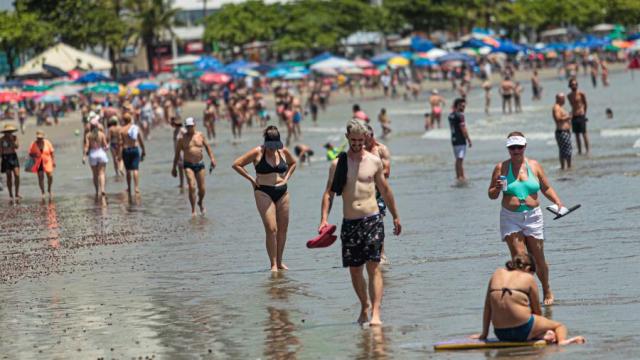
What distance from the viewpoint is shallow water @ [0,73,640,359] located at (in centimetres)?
1026

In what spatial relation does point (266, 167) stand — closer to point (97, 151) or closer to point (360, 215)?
point (360, 215)

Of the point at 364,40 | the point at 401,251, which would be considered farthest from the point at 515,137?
the point at 364,40

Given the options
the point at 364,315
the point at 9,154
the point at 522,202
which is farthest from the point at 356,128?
the point at 9,154

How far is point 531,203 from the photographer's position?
1102cm

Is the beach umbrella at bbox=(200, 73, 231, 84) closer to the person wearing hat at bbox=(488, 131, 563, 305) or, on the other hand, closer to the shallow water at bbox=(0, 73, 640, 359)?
the shallow water at bbox=(0, 73, 640, 359)

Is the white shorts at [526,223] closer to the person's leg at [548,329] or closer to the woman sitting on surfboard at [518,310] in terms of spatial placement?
the woman sitting on surfboard at [518,310]

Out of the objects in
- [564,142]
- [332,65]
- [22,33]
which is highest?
[22,33]

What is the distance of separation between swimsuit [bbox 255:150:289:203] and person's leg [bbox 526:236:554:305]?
350cm

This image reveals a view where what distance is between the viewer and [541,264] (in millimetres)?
11156

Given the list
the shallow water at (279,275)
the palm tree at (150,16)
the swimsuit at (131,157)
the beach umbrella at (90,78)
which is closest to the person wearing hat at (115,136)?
the shallow water at (279,275)

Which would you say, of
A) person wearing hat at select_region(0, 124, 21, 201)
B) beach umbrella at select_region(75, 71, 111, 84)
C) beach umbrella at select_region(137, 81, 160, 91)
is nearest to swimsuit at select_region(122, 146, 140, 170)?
person wearing hat at select_region(0, 124, 21, 201)

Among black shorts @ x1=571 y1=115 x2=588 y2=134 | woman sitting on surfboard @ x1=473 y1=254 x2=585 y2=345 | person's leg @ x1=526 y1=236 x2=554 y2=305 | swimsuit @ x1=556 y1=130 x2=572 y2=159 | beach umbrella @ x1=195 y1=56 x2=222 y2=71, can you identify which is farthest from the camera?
beach umbrella @ x1=195 y1=56 x2=222 y2=71

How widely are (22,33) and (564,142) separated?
48038 millimetres

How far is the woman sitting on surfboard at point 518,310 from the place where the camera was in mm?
9320
